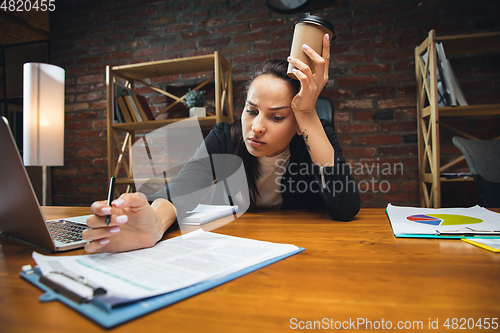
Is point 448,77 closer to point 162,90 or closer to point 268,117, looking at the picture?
point 268,117

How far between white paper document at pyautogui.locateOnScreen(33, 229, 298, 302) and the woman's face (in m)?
0.48

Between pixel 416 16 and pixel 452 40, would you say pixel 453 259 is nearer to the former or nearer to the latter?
pixel 452 40

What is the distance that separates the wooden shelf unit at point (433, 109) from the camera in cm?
168

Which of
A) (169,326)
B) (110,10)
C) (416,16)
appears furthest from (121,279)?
(110,10)

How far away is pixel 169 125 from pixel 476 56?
2.26 meters

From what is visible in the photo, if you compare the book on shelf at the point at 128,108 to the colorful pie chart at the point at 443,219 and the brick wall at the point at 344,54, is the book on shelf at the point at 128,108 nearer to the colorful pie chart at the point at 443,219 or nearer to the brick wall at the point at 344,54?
the brick wall at the point at 344,54

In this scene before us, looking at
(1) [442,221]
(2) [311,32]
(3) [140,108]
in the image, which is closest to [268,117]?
(2) [311,32]

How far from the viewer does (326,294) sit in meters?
0.32

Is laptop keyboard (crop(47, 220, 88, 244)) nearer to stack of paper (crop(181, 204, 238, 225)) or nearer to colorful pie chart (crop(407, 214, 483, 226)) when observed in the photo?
stack of paper (crop(181, 204, 238, 225))

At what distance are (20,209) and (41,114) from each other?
1.66m

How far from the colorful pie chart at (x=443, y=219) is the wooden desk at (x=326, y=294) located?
154mm

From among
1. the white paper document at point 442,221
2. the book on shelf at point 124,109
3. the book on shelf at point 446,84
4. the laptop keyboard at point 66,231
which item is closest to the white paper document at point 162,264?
the laptop keyboard at point 66,231

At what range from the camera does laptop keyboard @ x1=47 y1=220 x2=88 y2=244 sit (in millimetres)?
570

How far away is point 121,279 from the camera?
0.34 meters
